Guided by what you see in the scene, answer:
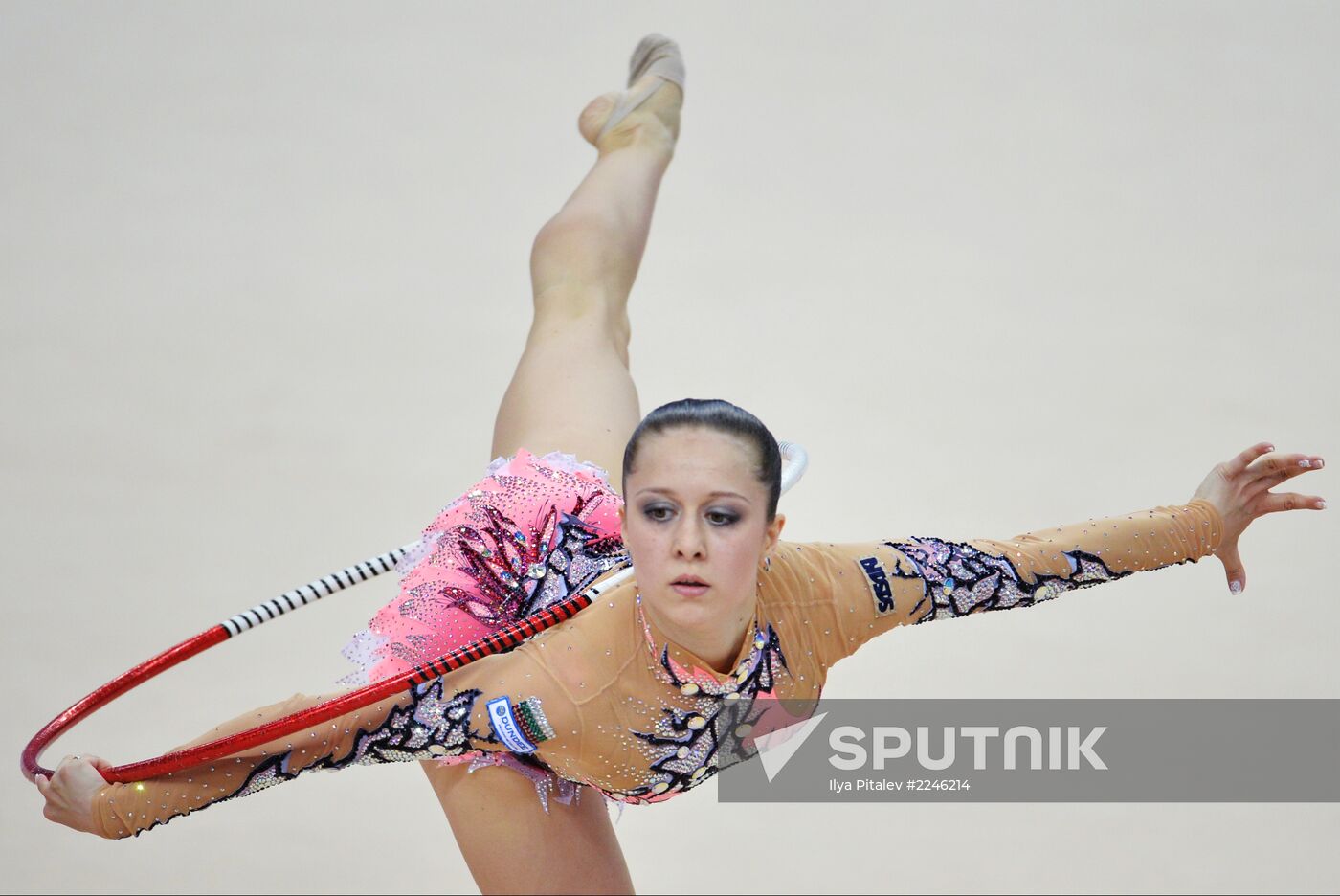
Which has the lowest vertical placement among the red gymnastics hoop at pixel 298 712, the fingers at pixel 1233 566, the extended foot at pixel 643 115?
the red gymnastics hoop at pixel 298 712

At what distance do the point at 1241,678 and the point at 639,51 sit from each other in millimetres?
2029

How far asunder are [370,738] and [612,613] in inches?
13.9

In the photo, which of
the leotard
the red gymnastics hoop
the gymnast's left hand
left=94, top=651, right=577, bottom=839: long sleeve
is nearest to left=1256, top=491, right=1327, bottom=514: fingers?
the gymnast's left hand

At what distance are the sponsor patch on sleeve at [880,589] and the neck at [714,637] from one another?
8.1 inches

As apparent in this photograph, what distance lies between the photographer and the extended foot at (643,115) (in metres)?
3.79

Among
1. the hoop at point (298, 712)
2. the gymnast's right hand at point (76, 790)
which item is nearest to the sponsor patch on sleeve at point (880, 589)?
the hoop at point (298, 712)

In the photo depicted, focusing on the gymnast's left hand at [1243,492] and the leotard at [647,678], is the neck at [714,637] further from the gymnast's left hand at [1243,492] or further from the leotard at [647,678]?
the gymnast's left hand at [1243,492]

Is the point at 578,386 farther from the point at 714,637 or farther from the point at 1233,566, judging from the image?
the point at 1233,566

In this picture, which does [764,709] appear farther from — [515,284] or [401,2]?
[401,2]

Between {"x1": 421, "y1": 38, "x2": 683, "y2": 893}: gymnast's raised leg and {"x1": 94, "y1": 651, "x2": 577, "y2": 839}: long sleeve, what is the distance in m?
0.38

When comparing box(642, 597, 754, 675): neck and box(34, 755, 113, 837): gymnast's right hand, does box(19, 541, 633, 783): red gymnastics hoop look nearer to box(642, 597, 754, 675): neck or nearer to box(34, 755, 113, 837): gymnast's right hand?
box(34, 755, 113, 837): gymnast's right hand

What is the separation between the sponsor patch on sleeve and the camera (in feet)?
7.61

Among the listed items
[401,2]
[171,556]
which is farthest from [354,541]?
[401,2]

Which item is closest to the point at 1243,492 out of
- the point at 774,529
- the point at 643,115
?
the point at 774,529
